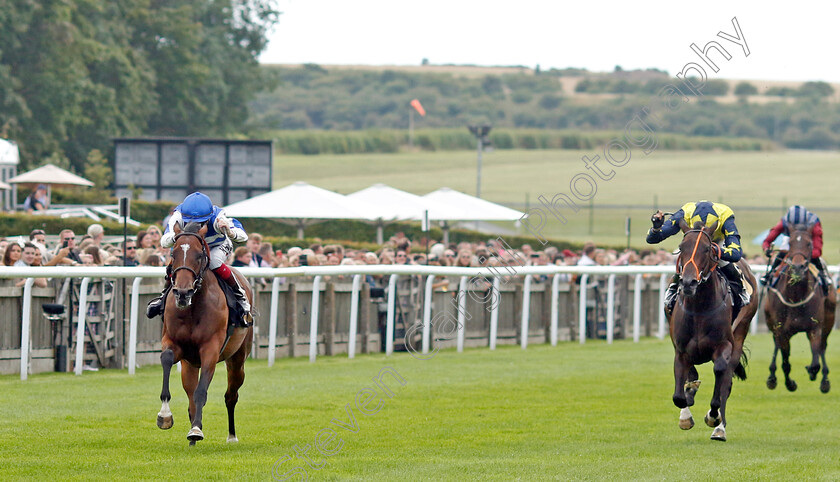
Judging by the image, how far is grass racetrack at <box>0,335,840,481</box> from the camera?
7.46 m

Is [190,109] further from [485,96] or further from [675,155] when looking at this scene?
[485,96]

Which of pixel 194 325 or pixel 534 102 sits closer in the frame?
pixel 194 325

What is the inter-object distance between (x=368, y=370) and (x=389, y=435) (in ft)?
13.8

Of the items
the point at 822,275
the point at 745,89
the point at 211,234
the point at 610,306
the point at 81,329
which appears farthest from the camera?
the point at 745,89

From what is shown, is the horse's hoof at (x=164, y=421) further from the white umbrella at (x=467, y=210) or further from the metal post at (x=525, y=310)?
the white umbrella at (x=467, y=210)

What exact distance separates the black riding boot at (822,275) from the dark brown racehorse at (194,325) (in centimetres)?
657

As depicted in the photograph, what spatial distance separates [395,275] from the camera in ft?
49.4

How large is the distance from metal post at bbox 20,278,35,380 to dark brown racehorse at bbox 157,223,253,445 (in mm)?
3577

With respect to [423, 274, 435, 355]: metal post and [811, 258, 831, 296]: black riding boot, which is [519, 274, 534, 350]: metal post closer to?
[423, 274, 435, 355]: metal post

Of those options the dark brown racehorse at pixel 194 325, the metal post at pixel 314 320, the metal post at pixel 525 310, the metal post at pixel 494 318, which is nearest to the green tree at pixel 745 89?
the metal post at pixel 525 310

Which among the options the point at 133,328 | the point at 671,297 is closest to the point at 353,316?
the point at 133,328

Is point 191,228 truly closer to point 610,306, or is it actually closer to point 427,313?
point 427,313

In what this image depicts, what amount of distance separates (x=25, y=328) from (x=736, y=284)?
20.4 ft

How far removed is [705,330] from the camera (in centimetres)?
897
